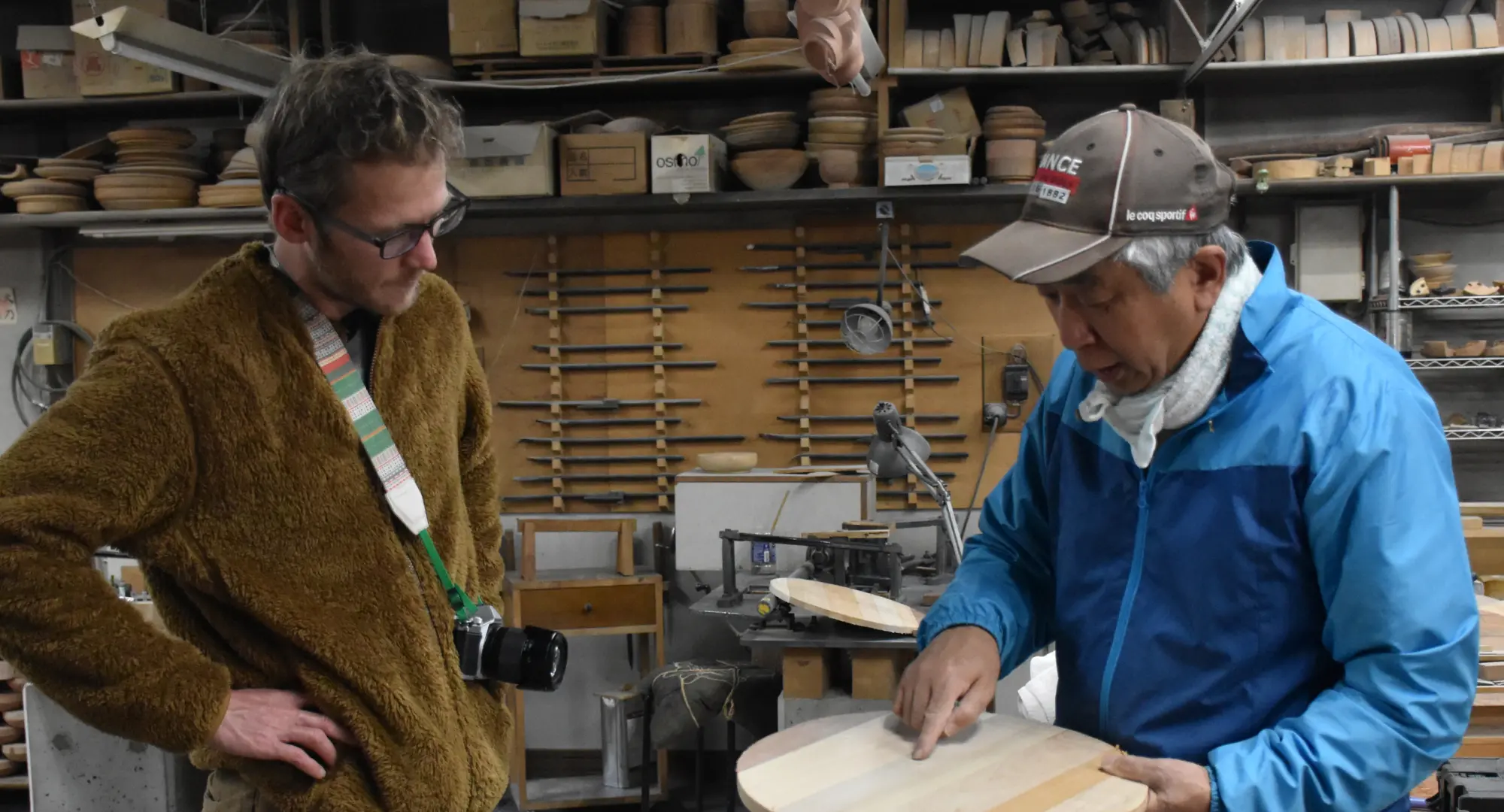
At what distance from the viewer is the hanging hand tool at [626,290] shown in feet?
15.0

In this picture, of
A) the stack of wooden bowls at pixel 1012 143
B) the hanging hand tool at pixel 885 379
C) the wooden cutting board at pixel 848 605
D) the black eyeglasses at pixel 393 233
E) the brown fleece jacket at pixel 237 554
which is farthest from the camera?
the hanging hand tool at pixel 885 379

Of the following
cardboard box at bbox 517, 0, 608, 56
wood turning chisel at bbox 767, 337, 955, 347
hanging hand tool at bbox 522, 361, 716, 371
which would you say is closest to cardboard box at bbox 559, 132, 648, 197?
cardboard box at bbox 517, 0, 608, 56

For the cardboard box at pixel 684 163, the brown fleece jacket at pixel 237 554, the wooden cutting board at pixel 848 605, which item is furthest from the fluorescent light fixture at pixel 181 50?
the wooden cutting board at pixel 848 605

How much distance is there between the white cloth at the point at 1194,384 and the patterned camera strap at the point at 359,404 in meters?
0.87

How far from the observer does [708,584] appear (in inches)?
172

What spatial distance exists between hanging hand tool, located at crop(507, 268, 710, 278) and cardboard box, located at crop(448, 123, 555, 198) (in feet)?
1.45

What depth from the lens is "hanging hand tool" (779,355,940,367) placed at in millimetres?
4453

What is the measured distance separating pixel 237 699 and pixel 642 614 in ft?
9.97

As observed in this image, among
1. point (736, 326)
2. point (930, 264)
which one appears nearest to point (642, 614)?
point (736, 326)

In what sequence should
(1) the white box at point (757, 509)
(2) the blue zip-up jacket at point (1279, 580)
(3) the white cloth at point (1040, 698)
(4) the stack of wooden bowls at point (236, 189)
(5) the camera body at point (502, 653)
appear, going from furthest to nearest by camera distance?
(4) the stack of wooden bowls at point (236, 189)
(1) the white box at point (757, 509)
(3) the white cloth at point (1040, 698)
(5) the camera body at point (502, 653)
(2) the blue zip-up jacket at point (1279, 580)

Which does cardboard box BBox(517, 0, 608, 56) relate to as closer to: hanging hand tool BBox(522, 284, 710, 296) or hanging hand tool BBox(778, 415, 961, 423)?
hanging hand tool BBox(522, 284, 710, 296)

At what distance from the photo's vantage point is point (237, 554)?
49.5 inches

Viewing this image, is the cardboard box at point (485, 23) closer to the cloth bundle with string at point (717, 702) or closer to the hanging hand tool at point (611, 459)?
the hanging hand tool at point (611, 459)

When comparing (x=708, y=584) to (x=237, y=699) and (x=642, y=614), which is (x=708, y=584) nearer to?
(x=642, y=614)
